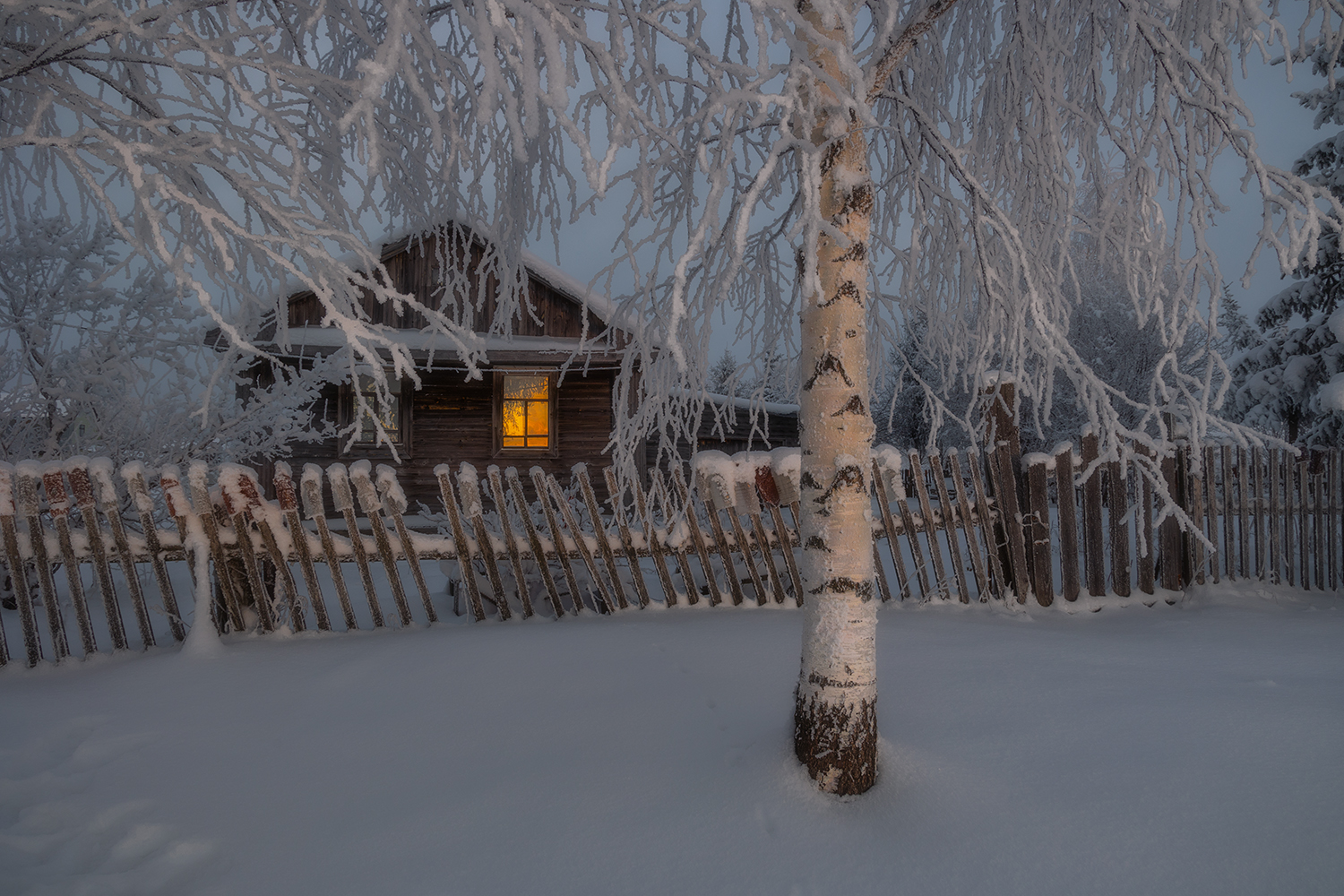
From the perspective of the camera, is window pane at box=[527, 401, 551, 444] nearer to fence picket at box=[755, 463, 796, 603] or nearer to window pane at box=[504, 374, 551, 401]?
window pane at box=[504, 374, 551, 401]

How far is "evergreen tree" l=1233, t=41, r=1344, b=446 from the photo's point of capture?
9344 millimetres

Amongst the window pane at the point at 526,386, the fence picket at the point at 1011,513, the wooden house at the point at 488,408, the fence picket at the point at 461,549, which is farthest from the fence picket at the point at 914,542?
the window pane at the point at 526,386

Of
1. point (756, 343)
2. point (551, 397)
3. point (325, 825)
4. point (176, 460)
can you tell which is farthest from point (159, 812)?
point (551, 397)

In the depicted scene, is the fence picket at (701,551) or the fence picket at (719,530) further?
the fence picket at (701,551)

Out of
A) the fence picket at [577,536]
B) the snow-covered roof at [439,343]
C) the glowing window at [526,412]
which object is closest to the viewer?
the fence picket at [577,536]

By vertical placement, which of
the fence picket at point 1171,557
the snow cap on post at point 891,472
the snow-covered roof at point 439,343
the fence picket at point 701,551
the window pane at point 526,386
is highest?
the snow-covered roof at point 439,343

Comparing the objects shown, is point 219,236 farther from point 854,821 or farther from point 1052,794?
point 1052,794

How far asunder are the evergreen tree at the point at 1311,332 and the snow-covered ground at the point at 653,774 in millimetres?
8317

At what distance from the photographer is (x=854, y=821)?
217 centimetres

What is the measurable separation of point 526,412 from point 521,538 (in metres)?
8.93

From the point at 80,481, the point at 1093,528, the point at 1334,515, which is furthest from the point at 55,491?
the point at 1334,515

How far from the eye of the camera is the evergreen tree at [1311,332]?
9344 millimetres

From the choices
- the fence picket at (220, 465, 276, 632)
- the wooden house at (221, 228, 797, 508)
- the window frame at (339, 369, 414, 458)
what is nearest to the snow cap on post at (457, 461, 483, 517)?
the fence picket at (220, 465, 276, 632)

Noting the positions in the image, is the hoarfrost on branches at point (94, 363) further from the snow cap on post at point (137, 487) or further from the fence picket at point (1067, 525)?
the fence picket at point (1067, 525)
